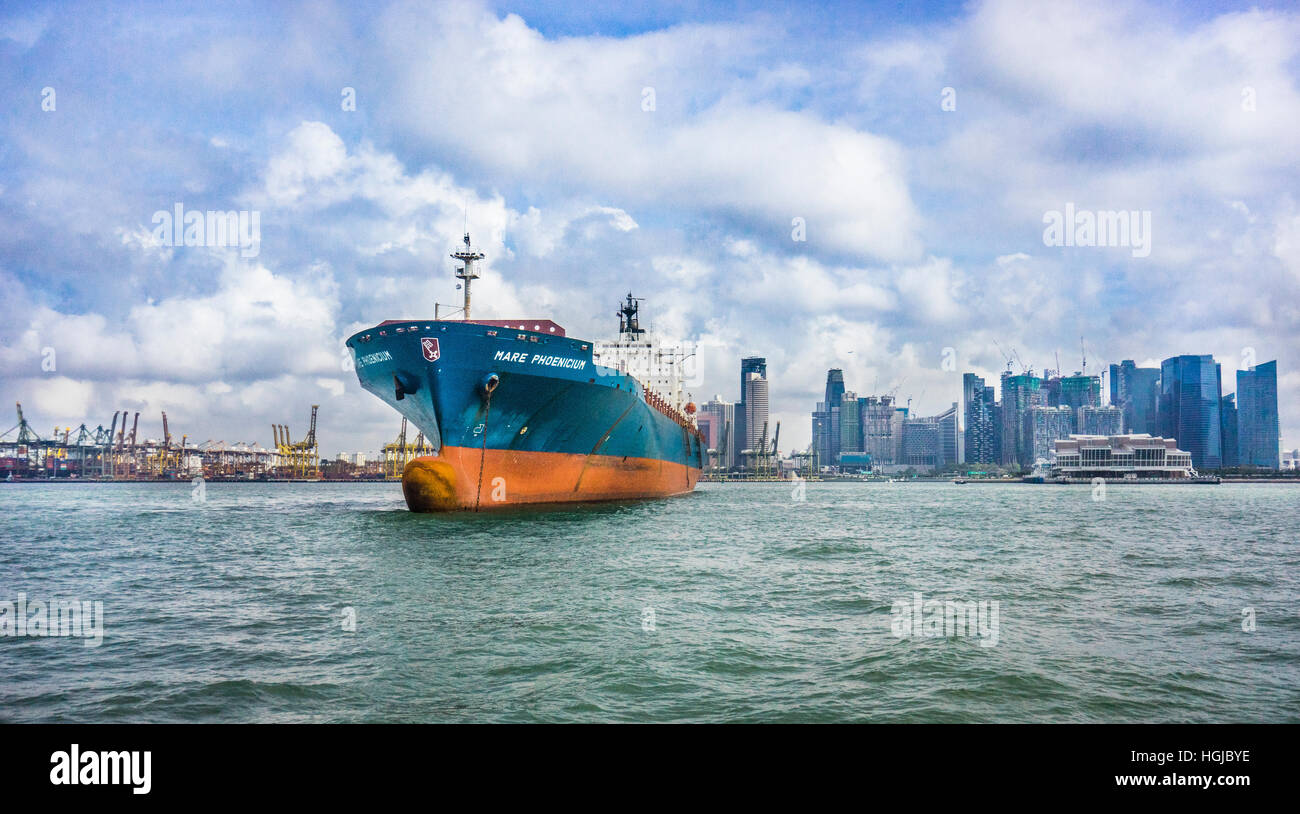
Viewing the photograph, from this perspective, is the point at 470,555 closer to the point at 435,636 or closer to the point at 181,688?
the point at 435,636

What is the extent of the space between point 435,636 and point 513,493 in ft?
63.6

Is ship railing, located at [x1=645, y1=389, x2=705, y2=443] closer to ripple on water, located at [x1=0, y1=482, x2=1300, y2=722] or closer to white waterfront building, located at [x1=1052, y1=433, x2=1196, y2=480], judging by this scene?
ripple on water, located at [x1=0, y1=482, x2=1300, y2=722]

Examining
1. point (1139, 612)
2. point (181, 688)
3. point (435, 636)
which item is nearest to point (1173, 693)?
point (1139, 612)

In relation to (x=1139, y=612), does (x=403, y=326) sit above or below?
above

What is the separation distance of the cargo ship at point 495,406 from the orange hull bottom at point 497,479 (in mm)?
43

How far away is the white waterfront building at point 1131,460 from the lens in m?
131

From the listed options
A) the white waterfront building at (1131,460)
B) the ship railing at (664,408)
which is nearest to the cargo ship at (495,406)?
the ship railing at (664,408)

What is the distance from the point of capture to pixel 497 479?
28.5 m

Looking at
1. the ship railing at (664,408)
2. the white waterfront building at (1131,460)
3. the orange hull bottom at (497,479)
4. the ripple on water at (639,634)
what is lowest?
the white waterfront building at (1131,460)

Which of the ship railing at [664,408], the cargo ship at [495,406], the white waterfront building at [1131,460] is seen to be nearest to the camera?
the cargo ship at [495,406]

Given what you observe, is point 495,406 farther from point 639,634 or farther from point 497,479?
point 639,634

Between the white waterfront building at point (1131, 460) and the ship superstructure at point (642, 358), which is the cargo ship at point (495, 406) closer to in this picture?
the ship superstructure at point (642, 358)

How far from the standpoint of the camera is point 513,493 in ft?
95.8

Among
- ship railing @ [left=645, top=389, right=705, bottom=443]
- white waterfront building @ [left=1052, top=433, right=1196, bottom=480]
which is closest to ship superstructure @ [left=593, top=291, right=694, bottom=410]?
ship railing @ [left=645, top=389, right=705, bottom=443]
